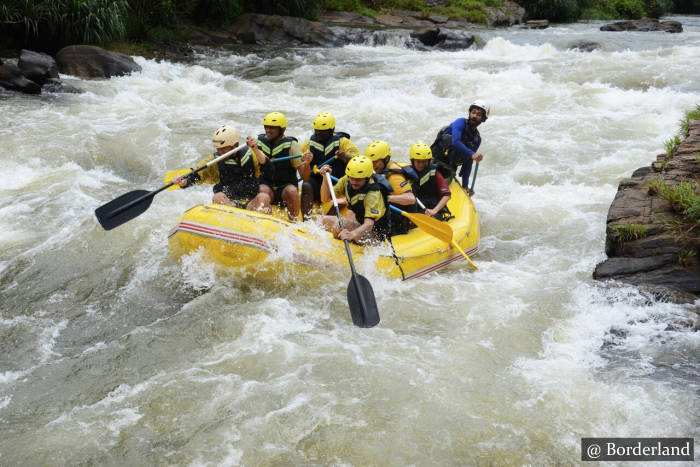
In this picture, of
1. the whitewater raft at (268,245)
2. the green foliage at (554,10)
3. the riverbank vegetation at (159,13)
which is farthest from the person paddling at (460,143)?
the green foliage at (554,10)

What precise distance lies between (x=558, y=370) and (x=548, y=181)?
430 cm

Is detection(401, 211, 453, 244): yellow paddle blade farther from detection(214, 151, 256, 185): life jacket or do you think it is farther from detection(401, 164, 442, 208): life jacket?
detection(214, 151, 256, 185): life jacket

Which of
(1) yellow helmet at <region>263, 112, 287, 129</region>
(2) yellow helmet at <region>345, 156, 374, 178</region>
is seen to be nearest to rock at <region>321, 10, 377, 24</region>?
(1) yellow helmet at <region>263, 112, 287, 129</region>

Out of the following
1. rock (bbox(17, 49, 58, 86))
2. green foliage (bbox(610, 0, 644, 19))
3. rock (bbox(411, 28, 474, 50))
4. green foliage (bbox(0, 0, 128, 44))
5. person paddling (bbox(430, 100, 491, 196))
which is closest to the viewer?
person paddling (bbox(430, 100, 491, 196))

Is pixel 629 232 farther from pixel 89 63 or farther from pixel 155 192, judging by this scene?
pixel 89 63

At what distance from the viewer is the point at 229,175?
18.0ft

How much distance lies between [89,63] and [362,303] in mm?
9736

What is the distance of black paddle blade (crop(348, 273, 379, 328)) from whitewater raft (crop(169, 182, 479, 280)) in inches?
18.6

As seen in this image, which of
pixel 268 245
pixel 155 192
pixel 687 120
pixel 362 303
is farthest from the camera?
pixel 687 120

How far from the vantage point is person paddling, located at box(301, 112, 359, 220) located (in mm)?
5691

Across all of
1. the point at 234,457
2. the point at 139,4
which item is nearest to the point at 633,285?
the point at 234,457

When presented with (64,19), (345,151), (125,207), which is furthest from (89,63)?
(345,151)

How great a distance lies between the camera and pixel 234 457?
3.24 meters

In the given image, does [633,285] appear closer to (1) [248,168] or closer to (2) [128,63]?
(1) [248,168]
